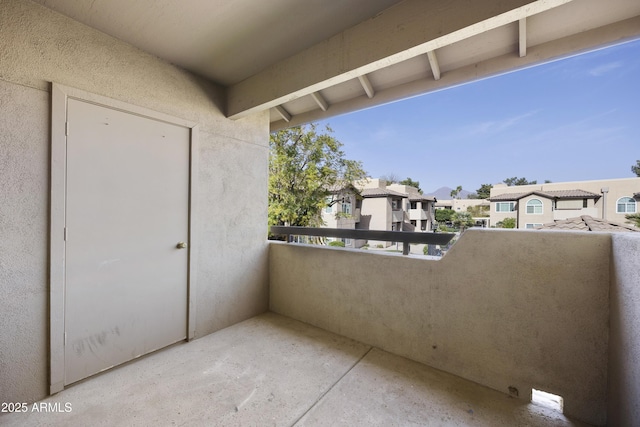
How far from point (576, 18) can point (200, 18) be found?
9.16ft

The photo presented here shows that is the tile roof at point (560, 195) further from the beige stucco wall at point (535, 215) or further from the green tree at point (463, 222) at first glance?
the green tree at point (463, 222)

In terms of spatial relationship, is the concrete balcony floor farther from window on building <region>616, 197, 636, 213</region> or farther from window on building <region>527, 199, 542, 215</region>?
window on building <region>527, 199, 542, 215</region>

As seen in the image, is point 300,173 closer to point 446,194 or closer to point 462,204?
point 462,204

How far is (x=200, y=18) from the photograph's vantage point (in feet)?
5.93

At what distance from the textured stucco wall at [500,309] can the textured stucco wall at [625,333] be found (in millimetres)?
120

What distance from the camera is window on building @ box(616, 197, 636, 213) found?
3184 mm

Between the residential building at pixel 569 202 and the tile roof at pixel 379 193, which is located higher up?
the tile roof at pixel 379 193

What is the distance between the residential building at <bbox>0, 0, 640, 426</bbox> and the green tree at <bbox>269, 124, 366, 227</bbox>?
11.9 feet

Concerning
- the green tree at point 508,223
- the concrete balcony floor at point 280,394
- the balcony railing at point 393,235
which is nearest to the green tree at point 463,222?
the balcony railing at point 393,235

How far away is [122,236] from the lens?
212 centimetres

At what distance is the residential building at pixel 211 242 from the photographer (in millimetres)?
1591

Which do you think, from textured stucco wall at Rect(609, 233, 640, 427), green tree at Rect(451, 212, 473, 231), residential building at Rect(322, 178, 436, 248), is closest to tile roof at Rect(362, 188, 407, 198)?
residential building at Rect(322, 178, 436, 248)

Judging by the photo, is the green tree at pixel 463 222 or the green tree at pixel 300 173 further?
the green tree at pixel 300 173

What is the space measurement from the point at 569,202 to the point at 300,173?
5607 millimetres
